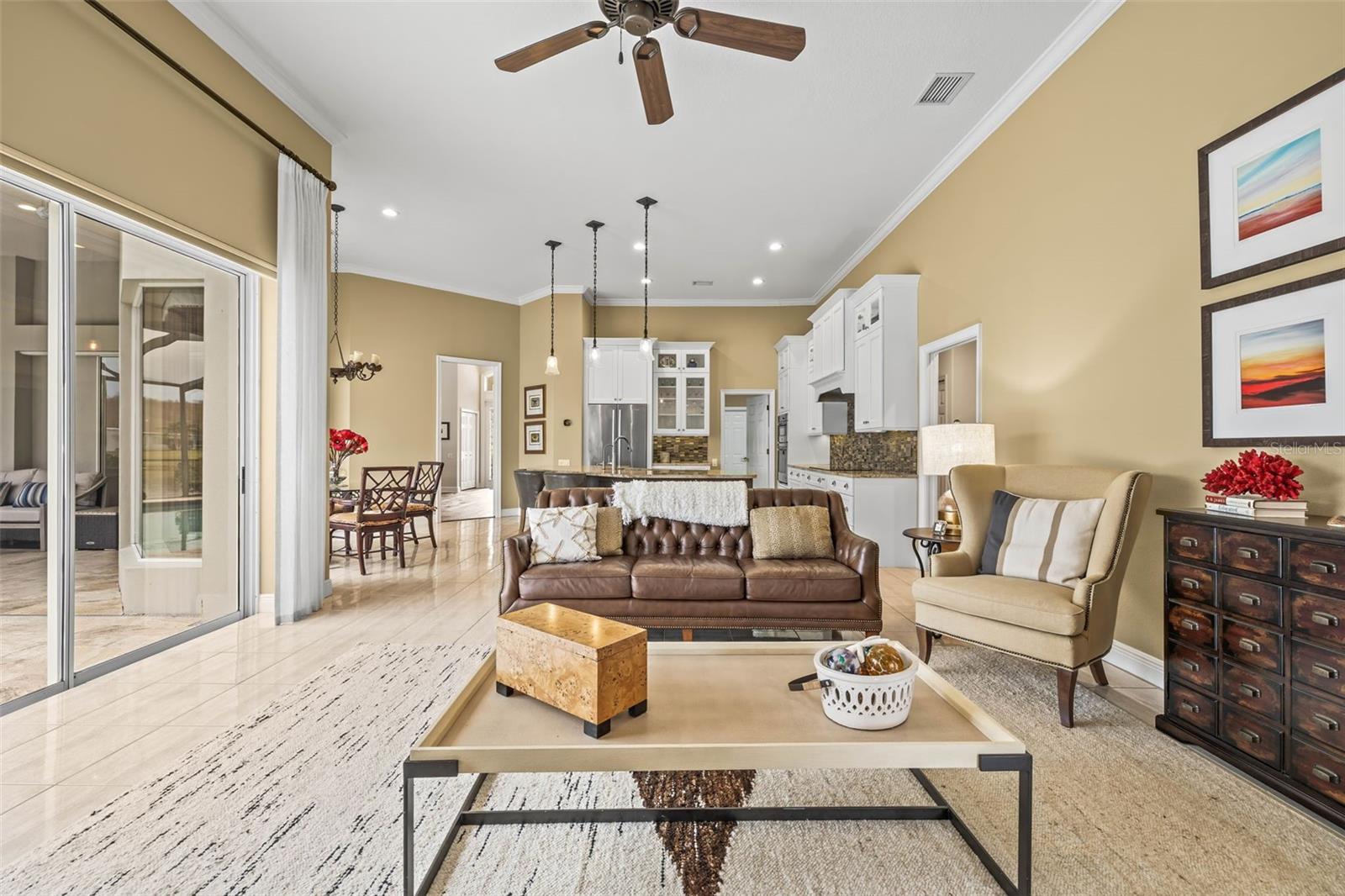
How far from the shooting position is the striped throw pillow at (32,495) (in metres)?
2.54

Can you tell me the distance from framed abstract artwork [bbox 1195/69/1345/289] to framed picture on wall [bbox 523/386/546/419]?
730cm

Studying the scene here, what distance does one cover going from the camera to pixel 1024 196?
369 cm

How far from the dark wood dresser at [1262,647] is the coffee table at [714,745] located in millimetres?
1087

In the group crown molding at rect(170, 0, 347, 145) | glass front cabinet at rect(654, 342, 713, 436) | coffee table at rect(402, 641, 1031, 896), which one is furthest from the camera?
glass front cabinet at rect(654, 342, 713, 436)

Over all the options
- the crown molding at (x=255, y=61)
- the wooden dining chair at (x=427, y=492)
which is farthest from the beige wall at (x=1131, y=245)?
the wooden dining chair at (x=427, y=492)

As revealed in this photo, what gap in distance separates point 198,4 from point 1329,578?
17.3ft

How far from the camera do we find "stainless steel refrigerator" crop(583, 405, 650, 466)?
8375 millimetres

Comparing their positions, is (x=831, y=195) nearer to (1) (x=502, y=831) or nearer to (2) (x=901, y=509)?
(2) (x=901, y=509)

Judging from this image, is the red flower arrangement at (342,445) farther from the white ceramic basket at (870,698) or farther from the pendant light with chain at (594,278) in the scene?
the white ceramic basket at (870,698)

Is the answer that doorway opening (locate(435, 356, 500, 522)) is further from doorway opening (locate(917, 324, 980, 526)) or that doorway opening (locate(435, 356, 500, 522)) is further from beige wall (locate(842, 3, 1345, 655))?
beige wall (locate(842, 3, 1345, 655))

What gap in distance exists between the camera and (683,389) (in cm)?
864

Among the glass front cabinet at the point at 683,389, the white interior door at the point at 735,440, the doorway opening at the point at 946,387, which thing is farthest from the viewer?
the white interior door at the point at 735,440

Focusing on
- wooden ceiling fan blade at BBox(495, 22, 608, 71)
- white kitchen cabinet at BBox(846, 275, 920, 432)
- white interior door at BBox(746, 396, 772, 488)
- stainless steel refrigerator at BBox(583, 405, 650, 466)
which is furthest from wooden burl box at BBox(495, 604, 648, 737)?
white interior door at BBox(746, 396, 772, 488)

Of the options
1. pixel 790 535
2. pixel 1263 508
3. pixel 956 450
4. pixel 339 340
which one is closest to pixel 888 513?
pixel 956 450
